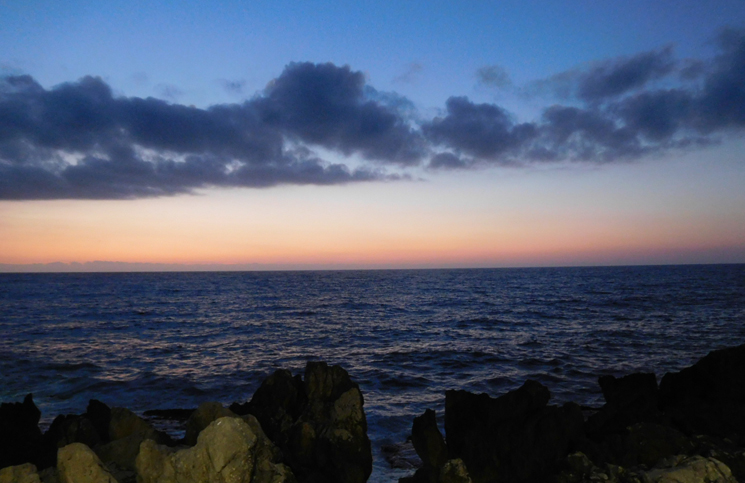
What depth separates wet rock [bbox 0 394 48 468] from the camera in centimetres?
880

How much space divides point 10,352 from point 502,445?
29.2 metres

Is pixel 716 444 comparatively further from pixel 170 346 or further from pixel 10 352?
pixel 10 352

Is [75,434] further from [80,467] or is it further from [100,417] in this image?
[80,467]

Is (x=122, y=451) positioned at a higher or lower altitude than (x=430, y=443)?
higher

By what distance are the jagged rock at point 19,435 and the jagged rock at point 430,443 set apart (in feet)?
24.3

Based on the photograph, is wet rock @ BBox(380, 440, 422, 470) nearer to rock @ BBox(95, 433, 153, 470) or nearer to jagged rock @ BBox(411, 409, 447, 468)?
jagged rock @ BBox(411, 409, 447, 468)

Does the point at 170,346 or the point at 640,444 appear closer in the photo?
the point at 640,444

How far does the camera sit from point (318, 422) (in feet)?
32.0

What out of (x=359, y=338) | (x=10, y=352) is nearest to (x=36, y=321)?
(x=10, y=352)

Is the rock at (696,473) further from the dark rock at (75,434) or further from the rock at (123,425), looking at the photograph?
the dark rock at (75,434)

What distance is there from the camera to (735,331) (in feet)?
95.9

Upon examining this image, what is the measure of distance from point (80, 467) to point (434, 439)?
596 cm

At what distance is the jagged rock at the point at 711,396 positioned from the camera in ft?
28.2

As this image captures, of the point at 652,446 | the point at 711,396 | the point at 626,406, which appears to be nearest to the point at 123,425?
the point at 652,446
